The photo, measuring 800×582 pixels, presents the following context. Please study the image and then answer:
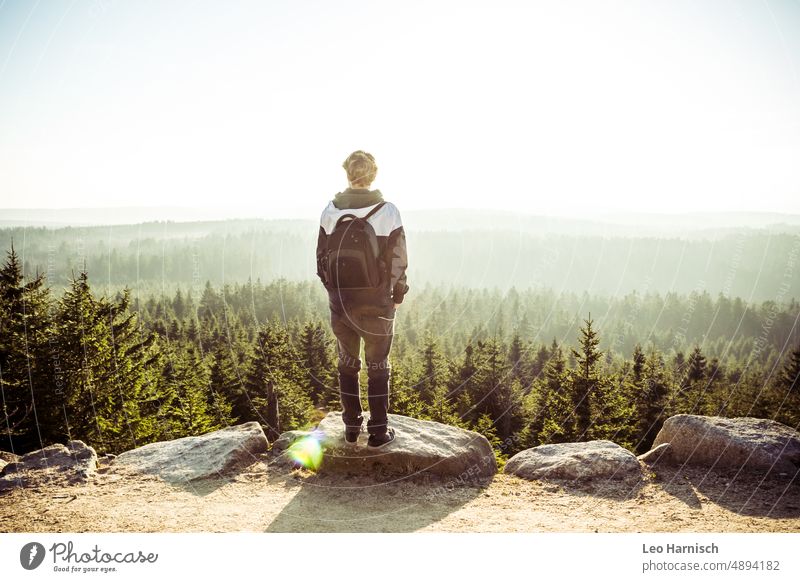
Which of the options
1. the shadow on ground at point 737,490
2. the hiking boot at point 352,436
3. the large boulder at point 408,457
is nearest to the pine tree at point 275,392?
the large boulder at point 408,457

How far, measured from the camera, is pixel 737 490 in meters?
6.56

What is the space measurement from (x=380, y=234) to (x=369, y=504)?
3.55 metres

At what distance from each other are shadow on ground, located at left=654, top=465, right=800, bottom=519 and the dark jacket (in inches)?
193

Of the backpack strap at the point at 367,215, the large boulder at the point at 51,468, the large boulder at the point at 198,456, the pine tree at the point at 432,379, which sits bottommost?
the pine tree at the point at 432,379

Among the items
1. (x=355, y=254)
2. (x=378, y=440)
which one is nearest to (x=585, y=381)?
(x=378, y=440)

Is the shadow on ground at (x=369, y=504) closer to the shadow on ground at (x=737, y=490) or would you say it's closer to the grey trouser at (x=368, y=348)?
the grey trouser at (x=368, y=348)

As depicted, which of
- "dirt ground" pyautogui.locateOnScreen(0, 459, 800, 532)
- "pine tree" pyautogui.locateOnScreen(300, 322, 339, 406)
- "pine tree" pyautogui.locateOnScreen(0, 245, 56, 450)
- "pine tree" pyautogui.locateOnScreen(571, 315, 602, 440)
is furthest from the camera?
"pine tree" pyautogui.locateOnScreen(300, 322, 339, 406)

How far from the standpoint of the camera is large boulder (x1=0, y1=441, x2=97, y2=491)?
6.42 meters

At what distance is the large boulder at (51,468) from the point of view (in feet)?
21.1

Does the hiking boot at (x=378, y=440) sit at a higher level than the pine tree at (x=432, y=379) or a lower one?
higher

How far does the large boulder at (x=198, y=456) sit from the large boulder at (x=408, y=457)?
116cm

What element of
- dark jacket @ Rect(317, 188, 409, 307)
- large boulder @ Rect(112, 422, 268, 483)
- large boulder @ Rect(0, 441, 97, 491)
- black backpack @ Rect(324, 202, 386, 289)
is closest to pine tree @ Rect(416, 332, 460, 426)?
large boulder @ Rect(112, 422, 268, 483)

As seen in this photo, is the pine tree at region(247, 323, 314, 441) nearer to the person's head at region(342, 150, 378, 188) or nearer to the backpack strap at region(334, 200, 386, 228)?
the backpack strap at region(334, 200, 386, 228)
